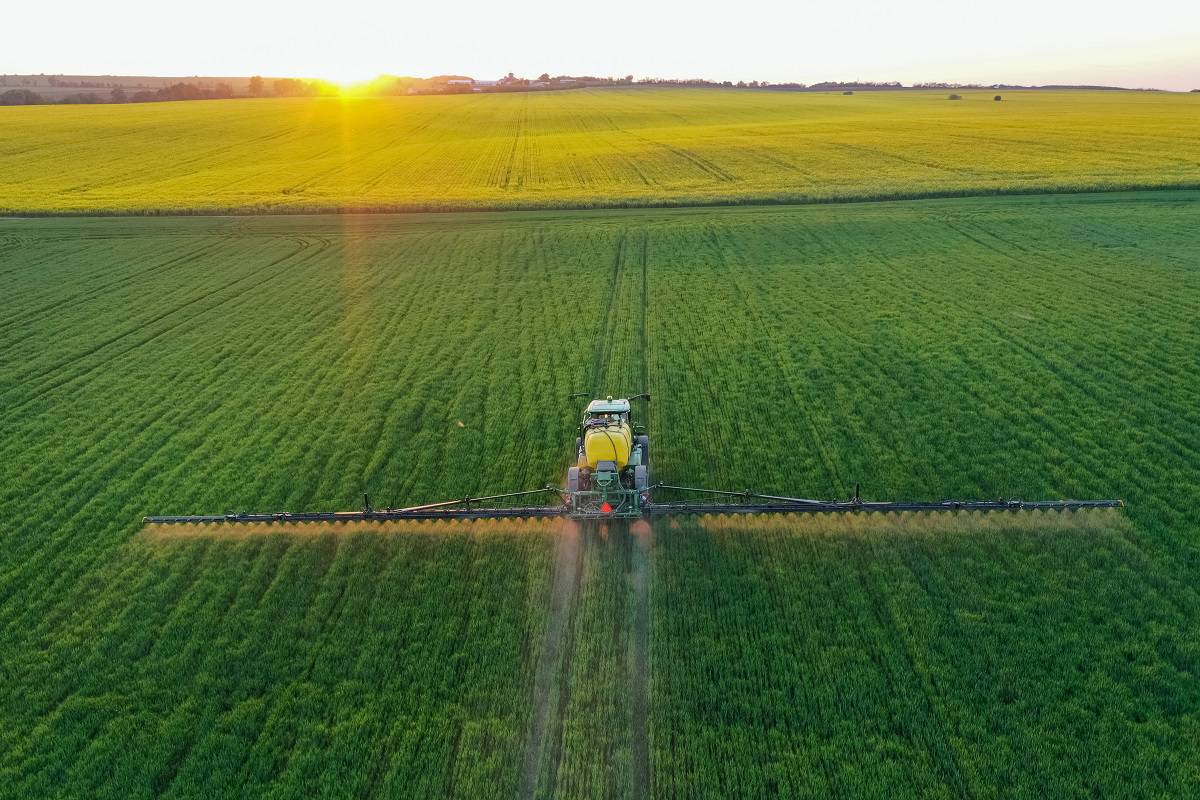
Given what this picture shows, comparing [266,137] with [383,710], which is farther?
[266,137]

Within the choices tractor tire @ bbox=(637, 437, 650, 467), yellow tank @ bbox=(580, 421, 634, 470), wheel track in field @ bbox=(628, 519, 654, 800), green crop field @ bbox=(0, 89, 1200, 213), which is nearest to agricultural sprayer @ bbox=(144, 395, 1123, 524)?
yellow tank @ bbox=(580, 421, 634, 470)

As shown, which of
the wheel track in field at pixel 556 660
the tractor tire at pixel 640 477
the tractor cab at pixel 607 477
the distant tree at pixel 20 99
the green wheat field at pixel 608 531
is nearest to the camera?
the wheel track in field at pixel 556 660

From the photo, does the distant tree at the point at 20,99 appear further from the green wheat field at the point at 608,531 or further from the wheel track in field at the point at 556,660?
the wheel track in field at the point at 556,660

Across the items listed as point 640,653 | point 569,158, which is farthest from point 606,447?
point 569,158

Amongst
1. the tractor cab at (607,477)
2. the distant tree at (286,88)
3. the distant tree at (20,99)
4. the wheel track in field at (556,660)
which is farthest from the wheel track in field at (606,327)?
the distant tree at (286,88)

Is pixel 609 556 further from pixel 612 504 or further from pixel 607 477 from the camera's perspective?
pixel 607 477

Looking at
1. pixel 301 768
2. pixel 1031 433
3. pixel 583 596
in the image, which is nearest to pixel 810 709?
pixel 583 596

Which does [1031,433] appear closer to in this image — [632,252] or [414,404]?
[414,404]

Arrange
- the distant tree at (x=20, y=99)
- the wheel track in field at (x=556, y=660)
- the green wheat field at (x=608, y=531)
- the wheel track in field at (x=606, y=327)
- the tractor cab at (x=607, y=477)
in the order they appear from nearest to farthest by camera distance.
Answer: the wheel track in field at (x=556, y=660) → the green wheat field at (x=608, y=531) → the tractor cab at (x=607, y=477) → the wheel track in field at (x=606, y=327) → the distant tree at (x=20, y=99)
